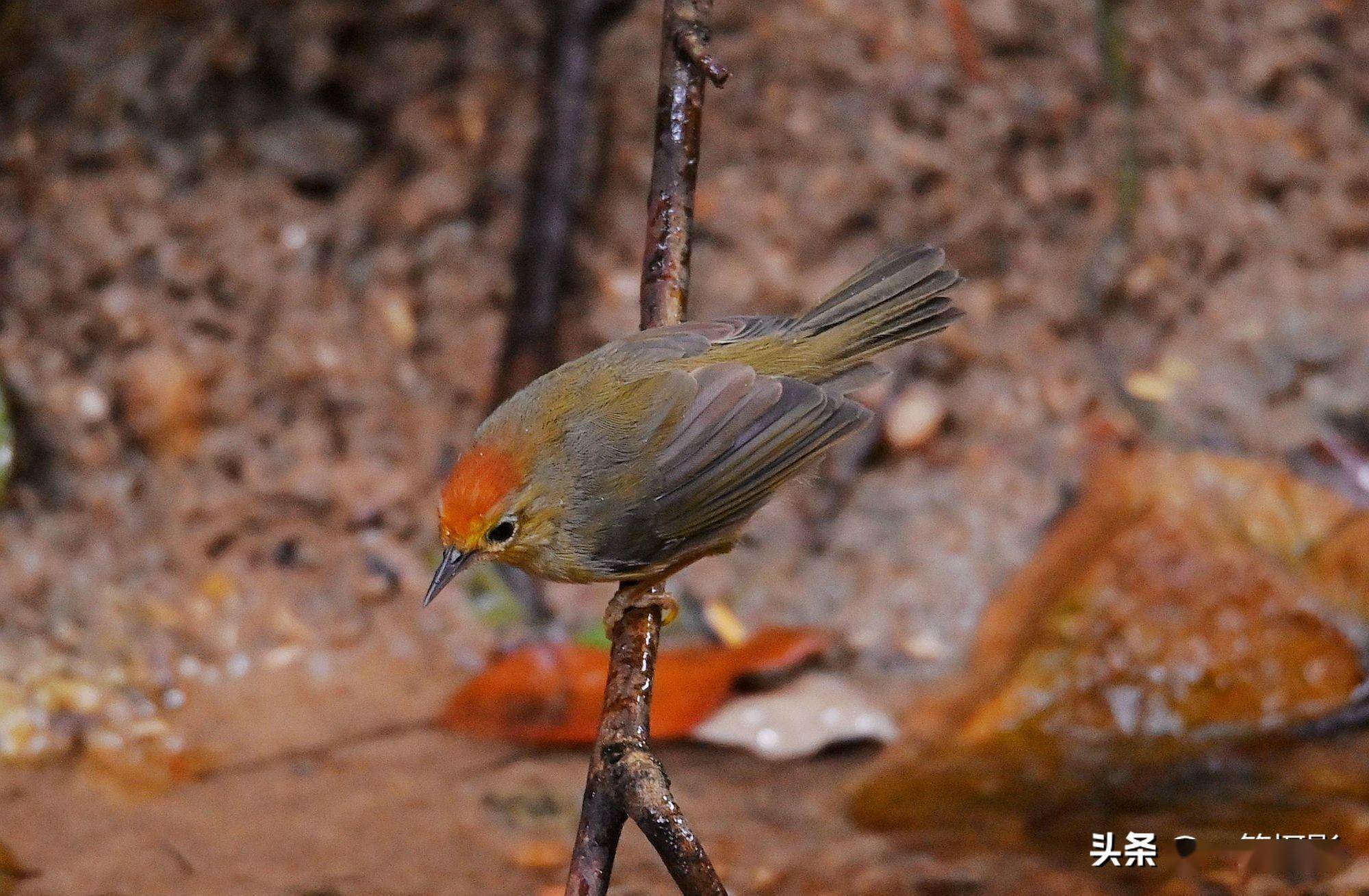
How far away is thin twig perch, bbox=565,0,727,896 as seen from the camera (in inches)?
80.1

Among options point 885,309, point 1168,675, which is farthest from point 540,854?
point 1168,675

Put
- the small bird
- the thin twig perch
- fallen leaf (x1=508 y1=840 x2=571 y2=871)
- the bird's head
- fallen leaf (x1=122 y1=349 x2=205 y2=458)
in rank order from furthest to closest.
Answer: fallen leaf (x1=122 y1=349 x2=205 y2=458) < fallen leaf (x1=508 y1=840 x2=571 y2=871) < the small bird < the bird's head < the thin twig perch

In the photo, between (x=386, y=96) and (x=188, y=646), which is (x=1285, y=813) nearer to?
(x=188, y=646)

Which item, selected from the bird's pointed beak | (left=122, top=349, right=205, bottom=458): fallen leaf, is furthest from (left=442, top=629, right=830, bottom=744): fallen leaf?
(left=122, top=349, right=205, bottom=458): fallen leaf

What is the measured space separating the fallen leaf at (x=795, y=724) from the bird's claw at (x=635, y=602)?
511mm

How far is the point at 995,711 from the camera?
12.5 ft

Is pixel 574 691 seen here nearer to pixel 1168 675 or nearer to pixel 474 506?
pixel 474 506

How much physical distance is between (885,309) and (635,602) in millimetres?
914

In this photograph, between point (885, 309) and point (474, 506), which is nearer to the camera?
point (474, 506)

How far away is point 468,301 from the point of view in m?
4.67

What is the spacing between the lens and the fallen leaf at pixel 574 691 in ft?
12.4

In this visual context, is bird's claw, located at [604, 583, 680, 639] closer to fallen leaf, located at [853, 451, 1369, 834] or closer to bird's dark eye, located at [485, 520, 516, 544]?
bird's dark eye, located at [485, 520, 516, 544]

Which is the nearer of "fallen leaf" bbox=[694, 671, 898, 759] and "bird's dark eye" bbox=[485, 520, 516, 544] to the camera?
"bird's dark eye" bbox=[485, 520, 516, 544]

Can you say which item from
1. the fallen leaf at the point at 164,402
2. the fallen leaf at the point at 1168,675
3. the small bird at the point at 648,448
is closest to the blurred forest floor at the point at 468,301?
the fallen leaf at the point at 164,402
